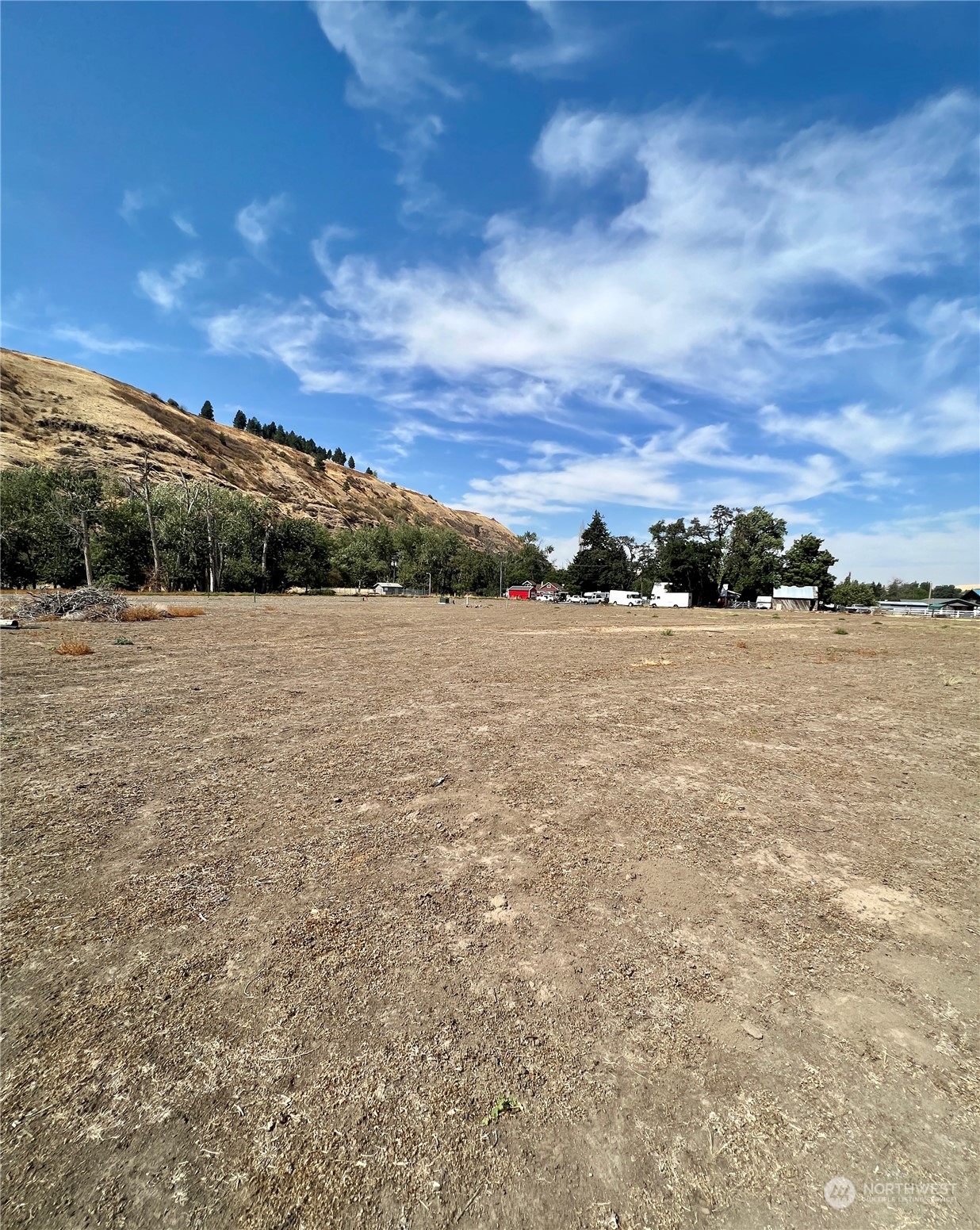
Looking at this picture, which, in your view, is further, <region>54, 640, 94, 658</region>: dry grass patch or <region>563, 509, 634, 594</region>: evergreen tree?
<region>563, 509, 634, 594</region>: evergreen tree

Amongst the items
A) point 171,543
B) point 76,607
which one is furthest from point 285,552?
point 76,607

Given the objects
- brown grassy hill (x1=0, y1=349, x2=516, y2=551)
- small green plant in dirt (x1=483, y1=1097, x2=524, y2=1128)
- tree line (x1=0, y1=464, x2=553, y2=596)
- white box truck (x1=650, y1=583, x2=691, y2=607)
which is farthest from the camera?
white box truck (x1=650, y1=583, x2=691, y2=607)

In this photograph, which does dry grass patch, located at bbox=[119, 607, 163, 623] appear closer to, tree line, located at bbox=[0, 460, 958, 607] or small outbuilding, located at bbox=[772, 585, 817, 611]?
tree line, located at bbox=[0, 460, 958, 607]

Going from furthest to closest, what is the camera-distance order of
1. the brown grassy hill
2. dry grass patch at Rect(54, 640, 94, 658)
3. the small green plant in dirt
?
the brown grassy hill, dry grass patch at Rect(54, 640, 94, 658), the small green plant in dirt

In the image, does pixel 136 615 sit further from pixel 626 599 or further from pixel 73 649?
pixel 626 599

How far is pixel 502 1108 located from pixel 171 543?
3045 inches

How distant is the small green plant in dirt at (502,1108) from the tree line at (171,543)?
56.1 metres

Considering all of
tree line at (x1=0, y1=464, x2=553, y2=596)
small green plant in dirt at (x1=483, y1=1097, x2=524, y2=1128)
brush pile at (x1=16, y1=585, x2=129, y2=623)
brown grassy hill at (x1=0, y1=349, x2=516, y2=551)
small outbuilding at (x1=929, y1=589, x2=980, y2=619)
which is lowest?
small green plant in dirt at (x1=483, y1=1097, x2=524, y2=1128)

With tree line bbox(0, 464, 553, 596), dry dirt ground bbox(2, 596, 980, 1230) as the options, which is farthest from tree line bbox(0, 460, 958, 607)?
dry dirt ground bbox(2, 596, 980, 1230)

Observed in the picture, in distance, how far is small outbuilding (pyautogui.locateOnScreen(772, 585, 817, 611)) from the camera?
91062 millimetres

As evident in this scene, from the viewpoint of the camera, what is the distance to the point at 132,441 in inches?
4144

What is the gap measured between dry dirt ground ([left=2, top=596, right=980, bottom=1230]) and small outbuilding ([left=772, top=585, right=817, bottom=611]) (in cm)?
9888

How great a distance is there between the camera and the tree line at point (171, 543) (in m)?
52.3

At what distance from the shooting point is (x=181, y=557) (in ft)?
219
